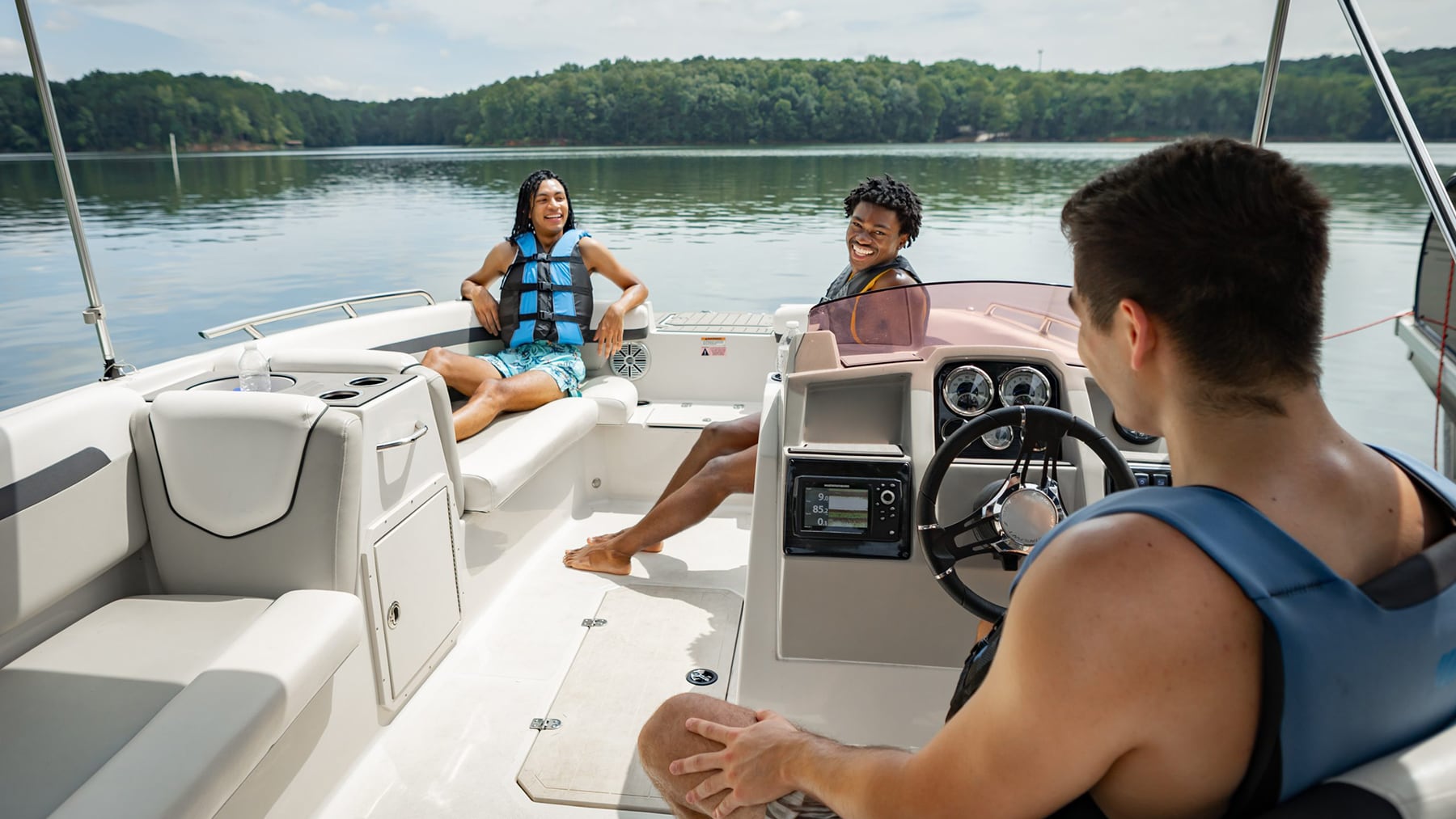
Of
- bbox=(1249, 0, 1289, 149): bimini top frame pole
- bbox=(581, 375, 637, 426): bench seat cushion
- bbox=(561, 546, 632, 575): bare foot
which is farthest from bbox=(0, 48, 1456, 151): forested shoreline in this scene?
bbox=(1249, 0, 1289, 149): bimini top frame pole

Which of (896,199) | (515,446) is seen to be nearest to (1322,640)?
(515,446)

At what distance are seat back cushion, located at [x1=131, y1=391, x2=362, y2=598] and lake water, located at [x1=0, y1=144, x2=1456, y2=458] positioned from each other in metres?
16.2

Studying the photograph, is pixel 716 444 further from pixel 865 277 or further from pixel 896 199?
pixel 896 199

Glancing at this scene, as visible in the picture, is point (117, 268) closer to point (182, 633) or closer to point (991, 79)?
point (991, 79)

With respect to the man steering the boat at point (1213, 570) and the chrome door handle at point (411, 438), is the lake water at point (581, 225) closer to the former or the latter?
the chrome door handle at point (411, 438)

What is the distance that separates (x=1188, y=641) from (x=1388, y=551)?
21 centimetres

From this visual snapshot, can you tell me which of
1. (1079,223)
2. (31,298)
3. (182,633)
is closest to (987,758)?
(1079,223)

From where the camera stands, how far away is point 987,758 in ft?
2.28

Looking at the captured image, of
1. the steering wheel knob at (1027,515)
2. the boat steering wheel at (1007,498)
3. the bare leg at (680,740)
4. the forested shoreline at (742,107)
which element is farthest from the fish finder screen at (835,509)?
the forested shoreline at (742,107)

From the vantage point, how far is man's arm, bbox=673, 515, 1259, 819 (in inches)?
23.7

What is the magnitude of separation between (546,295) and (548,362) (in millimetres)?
355

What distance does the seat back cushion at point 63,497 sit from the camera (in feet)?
4.92

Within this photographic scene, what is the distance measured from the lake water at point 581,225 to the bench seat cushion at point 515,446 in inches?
607

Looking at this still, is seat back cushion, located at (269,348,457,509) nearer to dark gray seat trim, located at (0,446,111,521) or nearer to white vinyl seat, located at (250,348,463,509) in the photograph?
white vinyl seat, located at (250,348,463,509)
